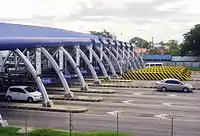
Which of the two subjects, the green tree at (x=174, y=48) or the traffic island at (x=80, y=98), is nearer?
the traffic island at (x=80, y=98)

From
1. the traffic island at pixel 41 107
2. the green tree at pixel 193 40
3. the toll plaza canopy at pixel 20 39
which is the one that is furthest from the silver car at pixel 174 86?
the green tree at pixel 193 40

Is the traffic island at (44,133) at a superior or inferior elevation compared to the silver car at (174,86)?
inferior

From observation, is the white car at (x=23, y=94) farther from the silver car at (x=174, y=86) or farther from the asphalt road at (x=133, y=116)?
the silver car at (x=174, y=86)

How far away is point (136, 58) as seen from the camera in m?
76.5

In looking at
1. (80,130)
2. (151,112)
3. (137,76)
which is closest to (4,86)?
(137,76)

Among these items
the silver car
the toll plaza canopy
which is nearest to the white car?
the toll plaza canopy

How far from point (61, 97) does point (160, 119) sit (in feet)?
40.1

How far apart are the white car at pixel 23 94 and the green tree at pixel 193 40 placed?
64928 mm

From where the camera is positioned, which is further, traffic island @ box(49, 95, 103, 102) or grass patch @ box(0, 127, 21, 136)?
traffic island @ box(49, 95, 103, 102)

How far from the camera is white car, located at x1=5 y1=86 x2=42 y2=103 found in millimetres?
35219

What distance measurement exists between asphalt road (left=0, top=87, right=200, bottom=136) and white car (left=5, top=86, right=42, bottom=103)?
167 cm

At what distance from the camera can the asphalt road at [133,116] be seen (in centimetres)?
2519

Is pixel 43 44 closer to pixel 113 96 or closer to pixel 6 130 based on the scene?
pixel 113 96

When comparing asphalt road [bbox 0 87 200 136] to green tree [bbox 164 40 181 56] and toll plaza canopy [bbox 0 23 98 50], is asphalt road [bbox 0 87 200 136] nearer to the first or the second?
toll plaza canopy [bbox 0 23 98 50]
